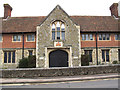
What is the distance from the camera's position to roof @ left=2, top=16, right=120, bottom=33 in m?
21.1

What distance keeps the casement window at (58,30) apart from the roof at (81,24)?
320 cm

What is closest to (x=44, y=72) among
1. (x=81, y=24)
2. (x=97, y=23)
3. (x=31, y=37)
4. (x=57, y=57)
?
(x=57, y=57)

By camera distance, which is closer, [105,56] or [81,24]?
[105,56]

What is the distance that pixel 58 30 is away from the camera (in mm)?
19234

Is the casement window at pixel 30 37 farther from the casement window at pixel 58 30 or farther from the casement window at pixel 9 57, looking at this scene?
the casement window at pixel 58 30

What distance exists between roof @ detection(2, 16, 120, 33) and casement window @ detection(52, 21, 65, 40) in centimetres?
320

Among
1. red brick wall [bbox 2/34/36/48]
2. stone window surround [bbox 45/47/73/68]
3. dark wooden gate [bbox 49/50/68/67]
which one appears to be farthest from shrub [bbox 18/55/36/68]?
red brick wall [bbox 2/34/36/48]

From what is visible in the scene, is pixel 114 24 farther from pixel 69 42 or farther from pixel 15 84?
pixel 15 84

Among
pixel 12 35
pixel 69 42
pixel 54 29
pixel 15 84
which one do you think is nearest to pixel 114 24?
pixel 69 42

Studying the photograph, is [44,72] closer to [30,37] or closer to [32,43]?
[32,43]

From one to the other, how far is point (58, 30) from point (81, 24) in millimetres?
4957

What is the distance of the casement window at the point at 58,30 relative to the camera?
755 inches

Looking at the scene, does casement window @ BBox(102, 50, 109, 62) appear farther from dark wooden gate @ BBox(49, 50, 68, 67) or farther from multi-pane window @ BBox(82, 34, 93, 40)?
dark wooden gate @ BBox(49, 50, 68, 67)

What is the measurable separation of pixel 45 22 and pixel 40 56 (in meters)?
4.71
